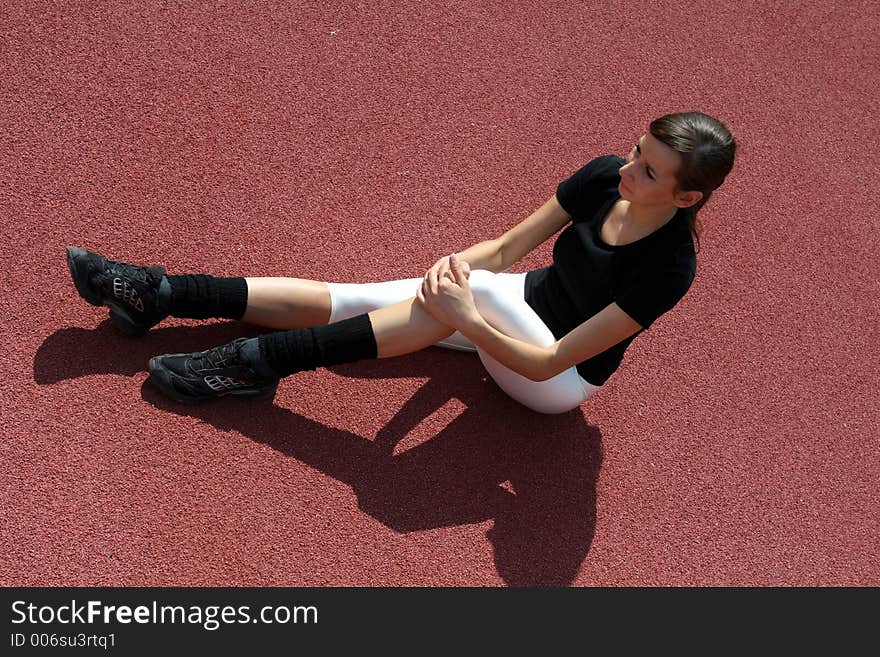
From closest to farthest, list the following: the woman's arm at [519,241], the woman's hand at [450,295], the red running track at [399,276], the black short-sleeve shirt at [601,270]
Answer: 1. the black short-sleeve shirt at [601,270]
2. the woman's hand at [450,295]
3. the red running track at [399,276]
4. the woman's arm at [519,241]

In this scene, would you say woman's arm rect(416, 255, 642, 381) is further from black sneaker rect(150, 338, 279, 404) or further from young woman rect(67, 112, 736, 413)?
black sneaker rect(150, 338, 279, 404)

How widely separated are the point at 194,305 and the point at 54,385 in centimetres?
52

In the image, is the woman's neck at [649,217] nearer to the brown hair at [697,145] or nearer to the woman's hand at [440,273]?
the brown hair at [697,145]

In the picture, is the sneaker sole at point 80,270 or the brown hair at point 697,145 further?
the sneaker sole at point 80,270

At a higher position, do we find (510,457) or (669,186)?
Result: (669,186)

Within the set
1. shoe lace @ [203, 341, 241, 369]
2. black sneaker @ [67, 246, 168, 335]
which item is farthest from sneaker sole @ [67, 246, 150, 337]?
shoe lace @ [203, 341, 241, 369]

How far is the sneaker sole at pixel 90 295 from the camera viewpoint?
120 inches

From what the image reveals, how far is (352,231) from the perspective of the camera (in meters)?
3.76

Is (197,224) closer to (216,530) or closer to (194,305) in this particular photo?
(194,305)

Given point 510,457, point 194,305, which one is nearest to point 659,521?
point 510,457

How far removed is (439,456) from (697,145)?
1.33m

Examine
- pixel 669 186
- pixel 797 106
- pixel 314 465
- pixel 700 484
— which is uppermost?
pixel 669 186

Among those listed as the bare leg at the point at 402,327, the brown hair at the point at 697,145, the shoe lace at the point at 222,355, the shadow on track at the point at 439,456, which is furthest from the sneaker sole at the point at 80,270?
the brown hair at the point at 697,145

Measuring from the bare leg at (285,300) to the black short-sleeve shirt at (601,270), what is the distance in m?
0.69
